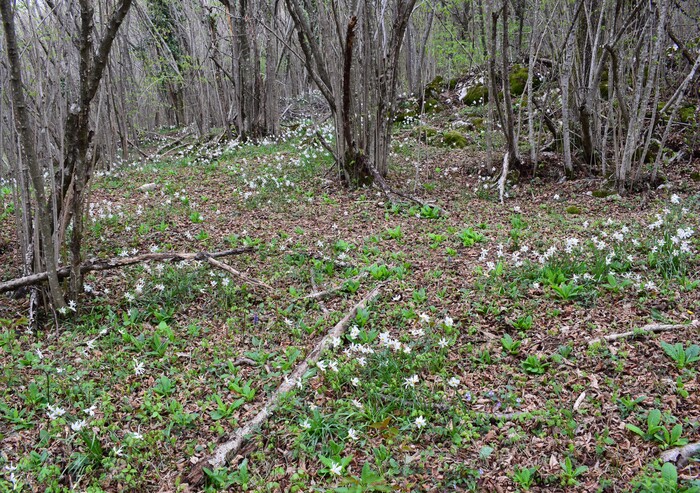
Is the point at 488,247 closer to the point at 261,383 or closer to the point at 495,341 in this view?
the point at 495,341

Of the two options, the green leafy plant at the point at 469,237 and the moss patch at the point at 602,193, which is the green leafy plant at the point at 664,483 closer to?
the green leafy plant at the point at 469,237

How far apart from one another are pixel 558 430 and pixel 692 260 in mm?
2689

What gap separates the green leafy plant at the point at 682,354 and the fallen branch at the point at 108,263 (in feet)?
13.9


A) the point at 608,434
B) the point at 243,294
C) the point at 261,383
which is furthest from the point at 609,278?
the point at 243,294

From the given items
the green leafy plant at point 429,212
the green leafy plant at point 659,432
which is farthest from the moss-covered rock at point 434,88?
the green leafy plant at point 659,432

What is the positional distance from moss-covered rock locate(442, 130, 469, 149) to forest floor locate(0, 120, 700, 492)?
5399 mm

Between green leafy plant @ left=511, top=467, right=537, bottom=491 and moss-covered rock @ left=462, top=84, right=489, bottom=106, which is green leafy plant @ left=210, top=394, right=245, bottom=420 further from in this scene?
moss-covered rock @ left=462, top=84, right=489, bottom=106

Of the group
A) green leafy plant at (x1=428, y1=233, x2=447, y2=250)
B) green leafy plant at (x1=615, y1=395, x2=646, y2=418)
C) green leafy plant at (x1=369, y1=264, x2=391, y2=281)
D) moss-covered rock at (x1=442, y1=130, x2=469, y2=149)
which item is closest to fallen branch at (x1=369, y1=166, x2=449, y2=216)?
green leafy plant at (x1=428, y1=233, x2=447, y2=250)

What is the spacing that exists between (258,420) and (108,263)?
2527 millimetres

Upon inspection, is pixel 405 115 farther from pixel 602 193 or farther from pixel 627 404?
pixel 627 404

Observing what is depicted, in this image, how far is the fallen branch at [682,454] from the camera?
2.40 m

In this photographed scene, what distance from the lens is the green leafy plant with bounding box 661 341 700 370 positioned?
9.98 ft

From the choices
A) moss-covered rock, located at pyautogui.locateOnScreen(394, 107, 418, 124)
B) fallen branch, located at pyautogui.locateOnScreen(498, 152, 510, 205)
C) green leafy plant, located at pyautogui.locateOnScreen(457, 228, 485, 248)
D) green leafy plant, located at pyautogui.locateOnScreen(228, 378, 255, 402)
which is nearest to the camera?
green leafy plant, located at pyautogui.locateOnScreen(228, 378, 255, 402)

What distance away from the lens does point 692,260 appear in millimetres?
4289
